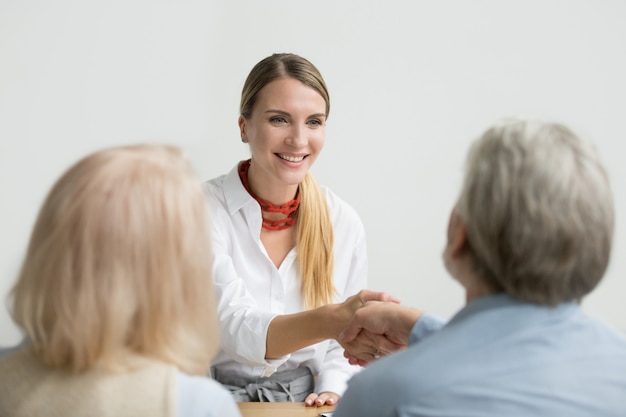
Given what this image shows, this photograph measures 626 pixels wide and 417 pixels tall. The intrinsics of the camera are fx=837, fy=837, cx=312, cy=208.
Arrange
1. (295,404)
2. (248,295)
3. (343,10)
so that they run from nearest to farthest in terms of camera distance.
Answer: (295,404) < (248,295) < (343,10)

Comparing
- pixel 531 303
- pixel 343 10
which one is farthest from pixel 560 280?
pixel 343 10

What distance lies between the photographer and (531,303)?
128 centimetres

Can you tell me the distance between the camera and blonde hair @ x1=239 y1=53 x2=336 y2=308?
2.63 m

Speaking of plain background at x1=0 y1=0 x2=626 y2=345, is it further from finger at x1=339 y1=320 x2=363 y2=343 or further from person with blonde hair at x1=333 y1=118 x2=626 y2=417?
person with blonde hair at x1=333 y1=118 x2=626 y2=417

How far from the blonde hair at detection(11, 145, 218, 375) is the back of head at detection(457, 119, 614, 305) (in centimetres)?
43

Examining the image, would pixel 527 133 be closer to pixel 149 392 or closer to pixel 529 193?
pixel 529 193

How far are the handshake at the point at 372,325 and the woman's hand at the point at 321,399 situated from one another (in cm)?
12

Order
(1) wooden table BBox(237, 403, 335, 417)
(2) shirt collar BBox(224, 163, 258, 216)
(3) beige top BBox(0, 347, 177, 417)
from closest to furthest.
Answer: (3) beige top BBox(0, 347, 177, 417), (1) wooden table BBox(237, 403, 335, 417), (2) shirt collar BBox(224, 163, 258, 216)

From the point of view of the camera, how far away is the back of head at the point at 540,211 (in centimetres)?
121

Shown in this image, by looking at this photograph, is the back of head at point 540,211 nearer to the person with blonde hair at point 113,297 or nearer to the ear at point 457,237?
the ear at point 457,237

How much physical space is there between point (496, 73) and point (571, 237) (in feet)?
10.2

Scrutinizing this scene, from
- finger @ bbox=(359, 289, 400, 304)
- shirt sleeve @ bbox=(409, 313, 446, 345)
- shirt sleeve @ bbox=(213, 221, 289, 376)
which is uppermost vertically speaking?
shirt sleeve @ bbox=(409, 313, 446, 345)

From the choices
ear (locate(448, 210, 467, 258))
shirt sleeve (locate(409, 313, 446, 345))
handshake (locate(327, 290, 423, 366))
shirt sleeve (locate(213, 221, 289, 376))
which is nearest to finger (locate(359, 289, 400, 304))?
handshake (locate(327, 290, 423, 366))

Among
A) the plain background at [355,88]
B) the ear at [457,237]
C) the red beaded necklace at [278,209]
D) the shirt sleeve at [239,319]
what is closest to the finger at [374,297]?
the shirt sleeve at [239,319]
